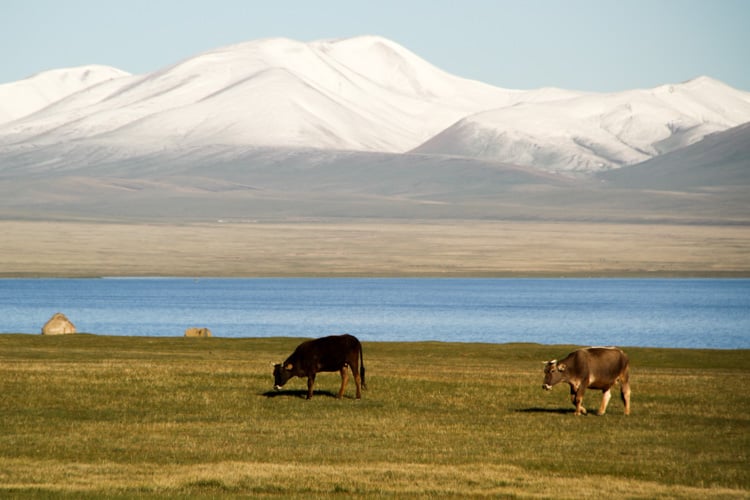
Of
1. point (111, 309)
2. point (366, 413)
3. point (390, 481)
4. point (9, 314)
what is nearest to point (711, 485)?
point (390, 481)

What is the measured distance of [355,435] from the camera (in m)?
23.5

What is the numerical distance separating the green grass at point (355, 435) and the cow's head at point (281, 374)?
1.17ft

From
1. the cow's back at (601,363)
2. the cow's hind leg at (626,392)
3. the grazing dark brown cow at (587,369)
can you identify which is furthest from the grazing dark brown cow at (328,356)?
the cow's hind leg at (626,392)

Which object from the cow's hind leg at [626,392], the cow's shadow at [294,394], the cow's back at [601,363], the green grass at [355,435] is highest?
the cow's back at [601,363]

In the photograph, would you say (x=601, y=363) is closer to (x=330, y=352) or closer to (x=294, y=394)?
(x=330, y=352)

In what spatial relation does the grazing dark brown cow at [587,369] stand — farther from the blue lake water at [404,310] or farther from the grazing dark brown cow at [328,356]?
the blue lake water at [404,310]

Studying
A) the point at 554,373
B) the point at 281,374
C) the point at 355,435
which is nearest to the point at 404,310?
the point at 281,374

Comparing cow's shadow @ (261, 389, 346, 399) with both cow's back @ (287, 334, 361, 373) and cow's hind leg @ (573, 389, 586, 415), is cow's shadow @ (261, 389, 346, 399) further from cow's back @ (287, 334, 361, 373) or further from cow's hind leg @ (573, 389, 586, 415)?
cow's hind leg @ (573, 389, 586, 415)

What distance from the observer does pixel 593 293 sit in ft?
541

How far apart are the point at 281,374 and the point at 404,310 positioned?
92921 mm

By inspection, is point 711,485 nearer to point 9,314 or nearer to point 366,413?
point 366,413

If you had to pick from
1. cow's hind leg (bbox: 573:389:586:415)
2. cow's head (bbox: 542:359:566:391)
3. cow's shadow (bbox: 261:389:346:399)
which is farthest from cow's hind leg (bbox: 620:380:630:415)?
cow's shadow (bbox: 261:389:346:399)

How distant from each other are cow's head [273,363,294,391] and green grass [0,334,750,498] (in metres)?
0.36

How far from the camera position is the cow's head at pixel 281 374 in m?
28.7
